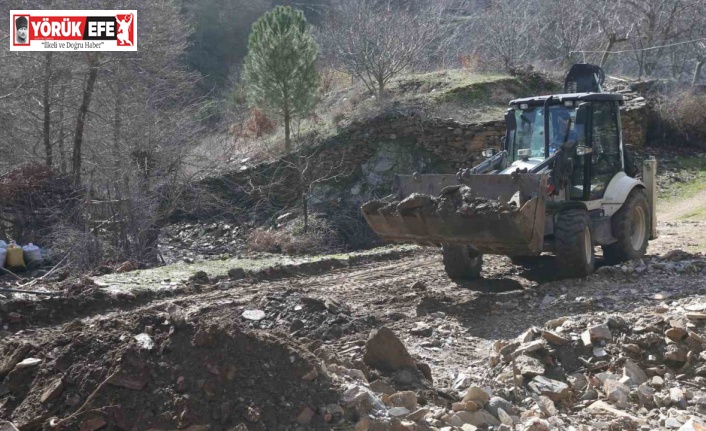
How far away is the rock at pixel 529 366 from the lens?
19.0 feet

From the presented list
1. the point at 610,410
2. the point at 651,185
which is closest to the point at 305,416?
the point at 610,410

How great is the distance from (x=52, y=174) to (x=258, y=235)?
4303 mm

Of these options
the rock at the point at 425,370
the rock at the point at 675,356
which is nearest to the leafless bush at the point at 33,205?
the rock at the point at 425,370

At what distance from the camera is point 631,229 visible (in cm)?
1036

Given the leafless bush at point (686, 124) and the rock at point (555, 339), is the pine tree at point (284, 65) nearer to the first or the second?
the leafless bush at point (686, 124)

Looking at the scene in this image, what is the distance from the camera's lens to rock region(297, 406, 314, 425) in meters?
4.57

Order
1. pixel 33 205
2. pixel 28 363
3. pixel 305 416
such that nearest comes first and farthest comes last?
pixel 305 416
pixel 28 363
pixel 33 205

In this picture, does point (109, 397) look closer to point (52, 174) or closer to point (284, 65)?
point (52, 174)

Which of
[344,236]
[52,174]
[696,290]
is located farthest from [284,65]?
[696,290]

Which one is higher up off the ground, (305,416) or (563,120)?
(563,120)

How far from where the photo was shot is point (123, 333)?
17.4 ft

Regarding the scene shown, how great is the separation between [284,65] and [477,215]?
14.2 m

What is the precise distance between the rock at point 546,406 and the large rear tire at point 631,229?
5203 mm

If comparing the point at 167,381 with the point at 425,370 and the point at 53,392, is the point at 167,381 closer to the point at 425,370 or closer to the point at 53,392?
the point at 53,392
